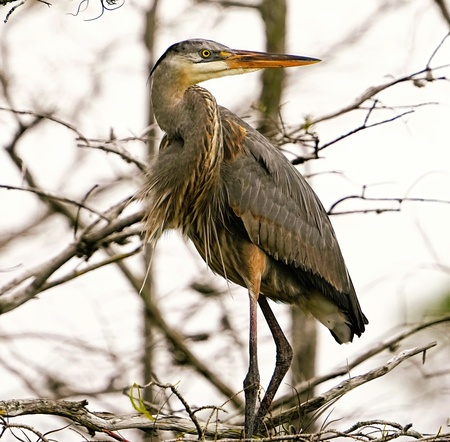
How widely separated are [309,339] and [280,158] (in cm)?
252

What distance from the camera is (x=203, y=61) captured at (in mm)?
4406

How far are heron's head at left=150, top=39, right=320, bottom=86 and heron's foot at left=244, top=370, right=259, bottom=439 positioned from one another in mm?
1343

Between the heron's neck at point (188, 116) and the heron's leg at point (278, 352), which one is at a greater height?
the heron's neck at point (188, 116)

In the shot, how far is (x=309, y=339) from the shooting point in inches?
272

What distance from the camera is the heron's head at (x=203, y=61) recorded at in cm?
439

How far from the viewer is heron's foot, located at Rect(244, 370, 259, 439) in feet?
13.6

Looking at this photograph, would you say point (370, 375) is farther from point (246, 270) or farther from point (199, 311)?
point (199, 311)

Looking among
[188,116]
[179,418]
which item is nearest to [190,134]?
[188,116]

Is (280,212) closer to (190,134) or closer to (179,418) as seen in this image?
(190,134)

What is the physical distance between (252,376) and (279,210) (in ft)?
2.58

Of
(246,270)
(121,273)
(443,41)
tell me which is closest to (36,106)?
(121,273)

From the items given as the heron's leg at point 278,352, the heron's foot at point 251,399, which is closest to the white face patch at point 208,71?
the heron's leg at point 278,352

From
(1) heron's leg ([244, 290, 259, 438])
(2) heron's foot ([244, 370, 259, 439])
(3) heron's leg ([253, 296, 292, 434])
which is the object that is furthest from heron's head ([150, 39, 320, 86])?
(2) heron's foot ([244, 370, 259, 439])

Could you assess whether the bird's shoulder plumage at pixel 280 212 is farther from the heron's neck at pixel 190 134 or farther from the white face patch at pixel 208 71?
the white face patch at pixel 208 71
